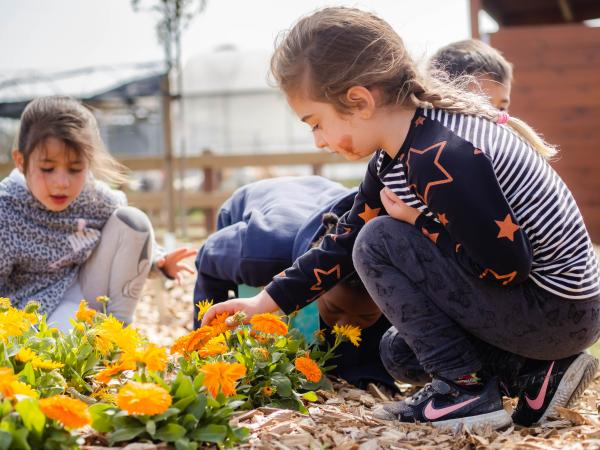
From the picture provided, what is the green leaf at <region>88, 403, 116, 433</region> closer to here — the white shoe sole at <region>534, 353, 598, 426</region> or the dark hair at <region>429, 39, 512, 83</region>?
the white shoe sole at <region>534, 353, 598, 426</region>

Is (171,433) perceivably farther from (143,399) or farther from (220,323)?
(220,323)

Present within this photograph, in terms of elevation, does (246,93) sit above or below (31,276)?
below

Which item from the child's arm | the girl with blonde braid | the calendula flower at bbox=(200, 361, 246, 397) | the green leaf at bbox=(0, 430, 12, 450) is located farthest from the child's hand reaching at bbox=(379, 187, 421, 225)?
the green leaf at bbox=(0, 430, 12, 450)

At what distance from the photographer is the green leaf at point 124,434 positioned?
1.52m

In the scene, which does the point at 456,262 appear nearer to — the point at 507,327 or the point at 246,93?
the point at 507,327

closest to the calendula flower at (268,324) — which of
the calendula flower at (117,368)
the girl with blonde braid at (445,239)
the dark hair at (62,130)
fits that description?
the girl with blonde braid at (445,239)

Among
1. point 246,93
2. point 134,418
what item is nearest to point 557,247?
point 134,418

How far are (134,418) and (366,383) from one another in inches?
41.6

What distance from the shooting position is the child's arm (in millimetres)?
1767

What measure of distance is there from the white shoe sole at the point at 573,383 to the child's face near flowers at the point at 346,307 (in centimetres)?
67

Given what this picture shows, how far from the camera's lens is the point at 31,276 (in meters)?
3.17

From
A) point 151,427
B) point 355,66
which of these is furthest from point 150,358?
point 355,66

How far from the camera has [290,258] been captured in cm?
266

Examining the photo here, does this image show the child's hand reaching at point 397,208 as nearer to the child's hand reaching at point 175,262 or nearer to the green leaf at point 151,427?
the green leaf at point 151,427
